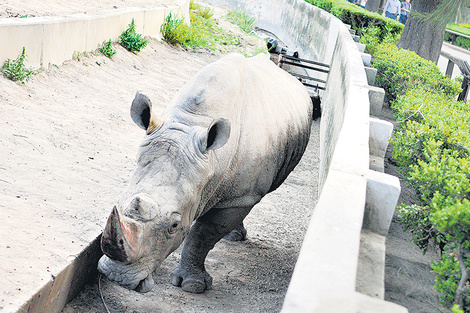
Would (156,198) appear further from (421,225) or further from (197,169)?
(421,225)

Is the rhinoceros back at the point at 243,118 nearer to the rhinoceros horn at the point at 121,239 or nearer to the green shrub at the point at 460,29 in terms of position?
the rhinoceros horn at the point at 121,239

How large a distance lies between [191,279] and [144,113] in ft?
4.71

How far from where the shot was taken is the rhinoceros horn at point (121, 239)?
3.39 metres

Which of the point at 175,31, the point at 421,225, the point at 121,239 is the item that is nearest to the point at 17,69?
the point at 121,239

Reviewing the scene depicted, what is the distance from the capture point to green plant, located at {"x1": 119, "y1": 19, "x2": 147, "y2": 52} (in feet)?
36.0

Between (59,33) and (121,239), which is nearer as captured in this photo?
(121,239)

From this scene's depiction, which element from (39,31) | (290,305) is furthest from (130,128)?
(290,305)

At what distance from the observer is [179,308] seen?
4492 millimetres

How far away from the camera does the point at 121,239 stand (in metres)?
3.46

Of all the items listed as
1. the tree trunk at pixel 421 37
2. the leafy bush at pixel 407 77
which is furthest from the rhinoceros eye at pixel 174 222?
the tree trunk at pixel 421 37

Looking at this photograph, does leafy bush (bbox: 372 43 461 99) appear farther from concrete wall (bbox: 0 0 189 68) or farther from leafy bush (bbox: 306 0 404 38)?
leafy bush (bbox: 306 0 404 38)

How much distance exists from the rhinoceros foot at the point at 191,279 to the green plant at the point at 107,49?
19.3 ft

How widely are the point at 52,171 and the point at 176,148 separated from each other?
6.39 feet

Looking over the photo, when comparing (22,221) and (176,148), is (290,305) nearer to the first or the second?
(176,148)
